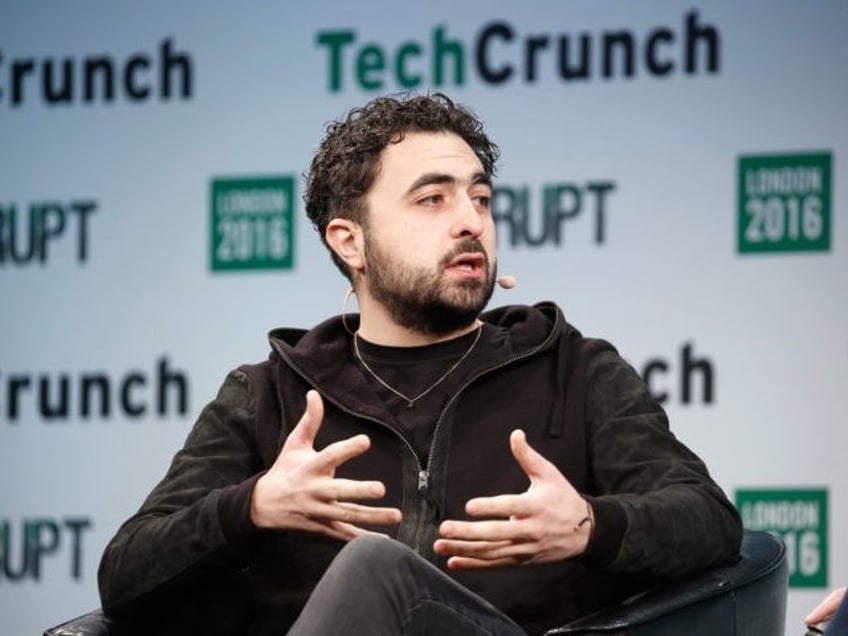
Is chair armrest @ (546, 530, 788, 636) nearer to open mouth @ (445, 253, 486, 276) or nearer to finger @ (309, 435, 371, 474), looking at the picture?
finger @ (309, 435, 371, 474)

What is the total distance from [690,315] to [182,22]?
53.9 inches

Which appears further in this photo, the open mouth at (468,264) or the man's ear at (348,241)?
the man's ear at (348,241)

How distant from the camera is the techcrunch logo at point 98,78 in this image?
4.19m

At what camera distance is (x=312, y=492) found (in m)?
2.35

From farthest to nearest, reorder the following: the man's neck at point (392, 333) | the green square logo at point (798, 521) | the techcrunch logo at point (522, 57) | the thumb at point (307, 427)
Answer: the techcrunch logo at point (522, 57) < the green square logo at point (798, 521) < the man's neck at point (392, 333) < the thumb at point (307, 427)

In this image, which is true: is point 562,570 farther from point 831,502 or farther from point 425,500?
point 831,502

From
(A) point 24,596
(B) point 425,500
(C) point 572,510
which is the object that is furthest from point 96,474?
(C) point 572,510

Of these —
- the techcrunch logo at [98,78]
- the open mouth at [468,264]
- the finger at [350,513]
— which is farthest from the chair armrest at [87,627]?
the techcrunch logo at [98,78]

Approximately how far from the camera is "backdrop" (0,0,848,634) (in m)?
3.79

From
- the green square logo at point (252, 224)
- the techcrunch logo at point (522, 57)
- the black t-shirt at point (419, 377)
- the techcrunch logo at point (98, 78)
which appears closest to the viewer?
the black t-shirt at point (419, 377)

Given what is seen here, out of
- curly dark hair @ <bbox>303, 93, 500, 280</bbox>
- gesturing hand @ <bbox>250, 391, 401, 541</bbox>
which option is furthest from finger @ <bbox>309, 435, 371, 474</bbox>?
curly dark hair @ <bbox>303, 93, 500, 280</bbox>

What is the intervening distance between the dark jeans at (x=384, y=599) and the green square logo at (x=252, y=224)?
1.90 metres

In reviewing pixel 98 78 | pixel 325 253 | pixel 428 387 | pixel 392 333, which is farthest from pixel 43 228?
pixel 428 387

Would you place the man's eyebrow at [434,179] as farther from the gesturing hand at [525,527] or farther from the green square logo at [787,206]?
the green square logo at [787,206]
